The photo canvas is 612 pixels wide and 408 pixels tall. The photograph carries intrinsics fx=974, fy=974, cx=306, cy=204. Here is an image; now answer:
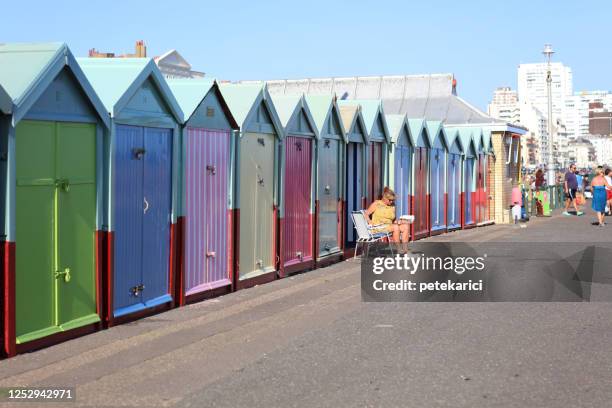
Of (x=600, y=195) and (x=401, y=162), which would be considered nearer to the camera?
(x=401, y=162)

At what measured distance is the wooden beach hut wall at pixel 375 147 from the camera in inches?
730

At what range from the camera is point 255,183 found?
13281mm

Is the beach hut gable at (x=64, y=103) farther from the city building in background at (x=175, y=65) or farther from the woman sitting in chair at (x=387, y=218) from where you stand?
the city building in background at (x=175, y=65)

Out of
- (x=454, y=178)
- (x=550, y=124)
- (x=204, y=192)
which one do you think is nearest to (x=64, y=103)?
(x=204, y=192)

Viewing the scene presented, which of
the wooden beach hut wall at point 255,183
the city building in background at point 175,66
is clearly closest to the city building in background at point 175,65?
the city building in background at point 175,66

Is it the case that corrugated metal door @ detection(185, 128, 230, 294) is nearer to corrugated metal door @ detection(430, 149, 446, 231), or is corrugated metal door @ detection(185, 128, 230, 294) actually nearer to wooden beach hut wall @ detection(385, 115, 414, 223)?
wooden beach hut wall @ detection(385, 115, 414, 223)

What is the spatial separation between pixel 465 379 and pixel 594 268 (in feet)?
26.9

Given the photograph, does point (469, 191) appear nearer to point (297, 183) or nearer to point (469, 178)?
point (469, 178)

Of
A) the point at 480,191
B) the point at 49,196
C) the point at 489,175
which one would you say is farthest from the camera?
the point at 489,175

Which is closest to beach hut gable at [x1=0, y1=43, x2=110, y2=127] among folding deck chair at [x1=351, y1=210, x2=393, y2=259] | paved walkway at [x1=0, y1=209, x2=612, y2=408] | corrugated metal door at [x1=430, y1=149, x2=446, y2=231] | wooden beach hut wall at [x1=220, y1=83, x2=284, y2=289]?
paved walkway at [x1=0, y1=209, x2=612, y2=408]

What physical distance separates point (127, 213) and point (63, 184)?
4.11ft

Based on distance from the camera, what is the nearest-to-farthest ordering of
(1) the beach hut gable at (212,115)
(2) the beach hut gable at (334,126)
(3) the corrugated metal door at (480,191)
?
(1) the beach hut gable at (212,115), (2) the beach hut gable at (334,126), (3) the corrugated metal door at (480,191)

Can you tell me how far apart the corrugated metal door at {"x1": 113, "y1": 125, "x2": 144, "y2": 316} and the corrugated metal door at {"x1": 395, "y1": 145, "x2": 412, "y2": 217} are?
10.7m

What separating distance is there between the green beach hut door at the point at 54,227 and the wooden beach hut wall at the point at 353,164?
27.5 feet
